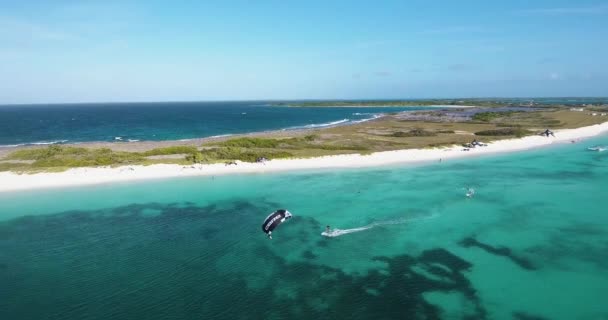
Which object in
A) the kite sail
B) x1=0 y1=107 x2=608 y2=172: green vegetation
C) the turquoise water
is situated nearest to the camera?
the turquoise water

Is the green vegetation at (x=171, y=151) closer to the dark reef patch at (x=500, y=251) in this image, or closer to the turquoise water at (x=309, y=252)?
the turquoise water at (x=309, y=252)

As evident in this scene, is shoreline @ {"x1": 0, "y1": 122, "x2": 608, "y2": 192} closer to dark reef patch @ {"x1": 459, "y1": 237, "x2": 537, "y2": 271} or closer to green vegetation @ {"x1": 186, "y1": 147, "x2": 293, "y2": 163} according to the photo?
green vegetation @ {"x1": 186, "y1": 147, "x2": 293, "y2": 163}

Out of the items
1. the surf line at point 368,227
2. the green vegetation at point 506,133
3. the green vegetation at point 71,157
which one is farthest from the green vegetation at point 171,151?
the green vegetation at point 506,133

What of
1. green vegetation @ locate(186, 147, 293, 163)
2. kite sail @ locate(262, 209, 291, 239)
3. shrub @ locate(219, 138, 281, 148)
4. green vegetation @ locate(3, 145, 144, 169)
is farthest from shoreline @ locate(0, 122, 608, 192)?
kite sail @ locate(262, 209, 291, 239)

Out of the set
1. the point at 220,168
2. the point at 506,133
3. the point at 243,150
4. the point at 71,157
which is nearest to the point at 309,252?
the point at 220,168

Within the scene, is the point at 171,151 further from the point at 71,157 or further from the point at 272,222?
the point at 272,222
